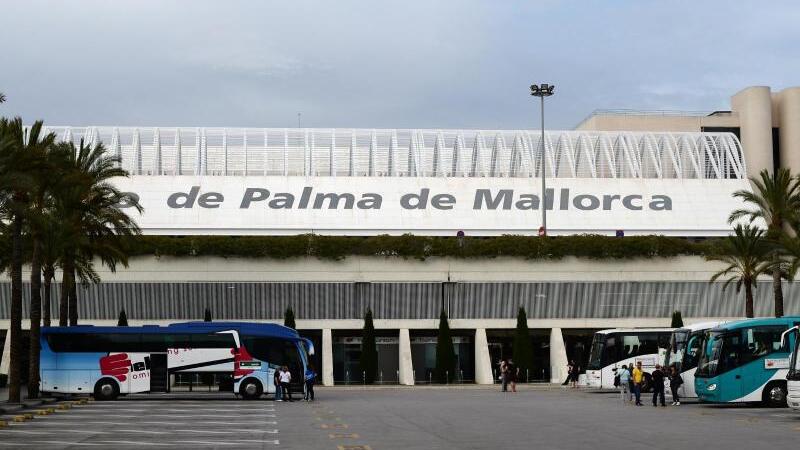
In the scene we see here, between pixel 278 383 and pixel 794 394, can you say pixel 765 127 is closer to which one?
pixel 278 383

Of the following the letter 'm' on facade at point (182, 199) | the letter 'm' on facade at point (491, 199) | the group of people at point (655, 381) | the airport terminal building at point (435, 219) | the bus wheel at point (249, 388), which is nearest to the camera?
the group of people at point (655, 381)

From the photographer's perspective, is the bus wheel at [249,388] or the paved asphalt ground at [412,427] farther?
the bus wheel at [249,388]

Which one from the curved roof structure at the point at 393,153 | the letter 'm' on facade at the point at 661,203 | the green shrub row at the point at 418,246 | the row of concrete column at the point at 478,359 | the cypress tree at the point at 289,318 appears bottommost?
the row of concrete column at the point at 478,359

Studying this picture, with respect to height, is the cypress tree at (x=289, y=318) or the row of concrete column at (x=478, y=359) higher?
the cypress tree at (x=289, y=318)

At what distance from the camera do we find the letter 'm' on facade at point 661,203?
3686 inches

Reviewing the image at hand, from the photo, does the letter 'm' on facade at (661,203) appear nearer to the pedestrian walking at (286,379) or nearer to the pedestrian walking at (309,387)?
the pedestrian walking at (309,387)

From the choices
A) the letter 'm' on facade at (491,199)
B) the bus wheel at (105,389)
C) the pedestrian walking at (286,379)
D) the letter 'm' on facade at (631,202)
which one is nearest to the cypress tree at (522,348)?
the letter 'm' on facade at (491,199)

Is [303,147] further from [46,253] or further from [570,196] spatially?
[46,253]

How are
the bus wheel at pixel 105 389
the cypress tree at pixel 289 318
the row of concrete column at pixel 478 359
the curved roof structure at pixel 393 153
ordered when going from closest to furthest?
the bus wheel at pixel 105 389 → the row of concrete column at pixel 478 359 → the cypress tree at pixel 289 318 → the curved roof structure at pixel 393 153

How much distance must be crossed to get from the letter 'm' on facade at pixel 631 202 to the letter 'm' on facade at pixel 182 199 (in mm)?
35053

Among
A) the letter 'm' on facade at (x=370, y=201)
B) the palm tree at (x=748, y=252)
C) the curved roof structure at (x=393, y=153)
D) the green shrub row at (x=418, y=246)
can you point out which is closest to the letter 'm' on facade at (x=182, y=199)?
the curved roof structure at (x=393, y=153)

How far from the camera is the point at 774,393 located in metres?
40.6

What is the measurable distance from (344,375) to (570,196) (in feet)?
81.8

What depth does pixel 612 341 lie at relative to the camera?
60000 mm
